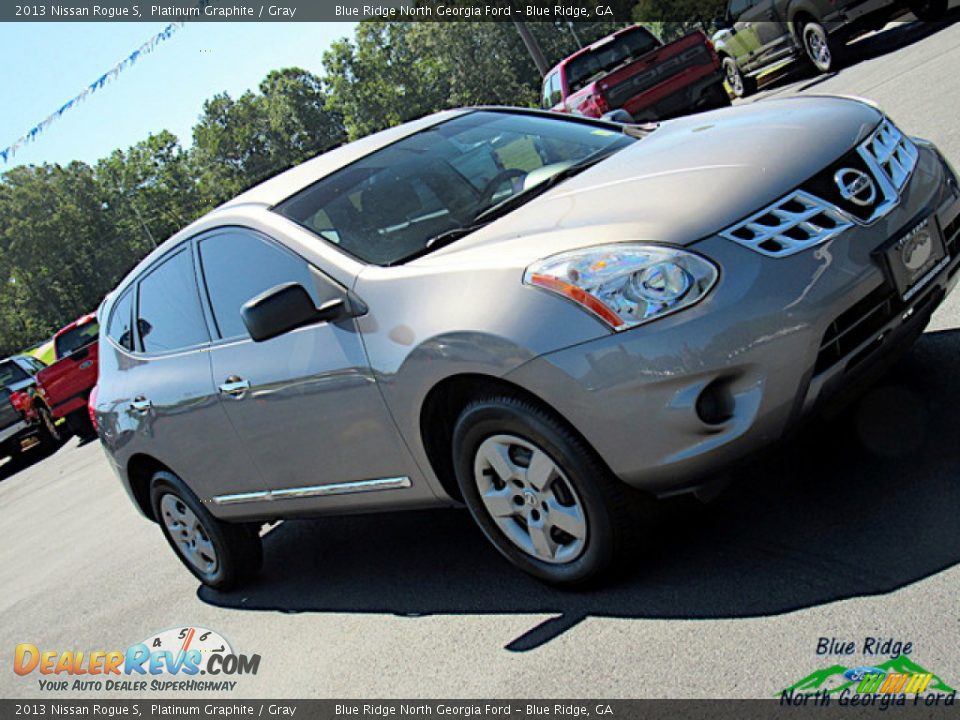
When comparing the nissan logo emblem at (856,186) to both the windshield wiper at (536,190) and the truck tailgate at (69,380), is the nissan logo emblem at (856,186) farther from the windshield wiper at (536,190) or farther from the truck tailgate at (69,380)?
the truck tailgate at (69,380)

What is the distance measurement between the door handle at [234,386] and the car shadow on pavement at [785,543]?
108cm

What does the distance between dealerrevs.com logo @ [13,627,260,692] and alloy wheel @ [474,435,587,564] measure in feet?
4.65

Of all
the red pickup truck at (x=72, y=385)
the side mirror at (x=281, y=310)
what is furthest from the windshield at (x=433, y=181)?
the red pickup truck at (x=72, y=385)

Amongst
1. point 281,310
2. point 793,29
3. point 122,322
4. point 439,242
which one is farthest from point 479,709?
point 793,29

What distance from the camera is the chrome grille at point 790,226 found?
347 centimetres

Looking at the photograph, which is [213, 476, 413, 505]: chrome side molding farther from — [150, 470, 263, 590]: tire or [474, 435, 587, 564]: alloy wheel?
[474, 435, 587, 564]: alloy wheel

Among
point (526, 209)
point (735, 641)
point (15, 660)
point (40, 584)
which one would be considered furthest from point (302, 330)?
point (40, 584)

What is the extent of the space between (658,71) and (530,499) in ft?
43.5

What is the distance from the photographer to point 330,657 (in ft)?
14.9

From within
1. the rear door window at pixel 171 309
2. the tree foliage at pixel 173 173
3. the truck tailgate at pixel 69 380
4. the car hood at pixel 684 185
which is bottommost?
the truck tailgate at pixel 69 380

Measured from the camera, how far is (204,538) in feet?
19.5

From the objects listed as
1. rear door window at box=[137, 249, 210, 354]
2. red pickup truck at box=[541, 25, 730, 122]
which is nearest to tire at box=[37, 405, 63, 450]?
red pickup truck at box=[541, 25, 730, 122]

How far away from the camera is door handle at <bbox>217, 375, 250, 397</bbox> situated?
4.86 metres

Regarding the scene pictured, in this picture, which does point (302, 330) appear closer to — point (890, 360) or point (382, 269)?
point (382, 269)
